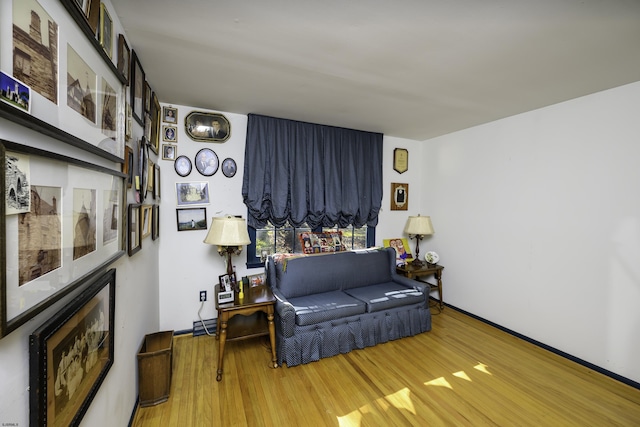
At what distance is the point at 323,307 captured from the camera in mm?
2580

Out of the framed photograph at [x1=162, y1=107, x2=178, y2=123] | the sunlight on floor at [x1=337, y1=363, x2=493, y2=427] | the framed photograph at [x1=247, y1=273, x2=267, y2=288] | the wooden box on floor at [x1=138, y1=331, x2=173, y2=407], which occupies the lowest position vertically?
the sunlight on floor at [x1=337, y1=363, x2=493, y2=427]

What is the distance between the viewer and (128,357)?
1659mm

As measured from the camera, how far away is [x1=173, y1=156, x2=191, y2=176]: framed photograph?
2811 millimetres

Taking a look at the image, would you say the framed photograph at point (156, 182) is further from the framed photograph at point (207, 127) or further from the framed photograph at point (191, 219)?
the framed photograph at point (207, 127)

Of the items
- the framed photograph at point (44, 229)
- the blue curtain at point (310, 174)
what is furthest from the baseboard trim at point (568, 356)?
the framed photograph at point (44, 229)

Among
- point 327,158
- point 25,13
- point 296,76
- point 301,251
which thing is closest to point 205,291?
point 301,251

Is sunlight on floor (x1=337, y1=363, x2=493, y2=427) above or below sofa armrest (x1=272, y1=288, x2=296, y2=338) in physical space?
below

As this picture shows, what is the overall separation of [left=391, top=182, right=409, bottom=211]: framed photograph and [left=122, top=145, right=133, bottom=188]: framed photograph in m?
3.37

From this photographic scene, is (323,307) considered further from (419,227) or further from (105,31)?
(105,31)

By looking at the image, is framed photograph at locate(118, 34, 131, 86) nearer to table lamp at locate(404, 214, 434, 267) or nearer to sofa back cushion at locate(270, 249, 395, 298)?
sofa back cushion at locate(270, 249, 395, 298)

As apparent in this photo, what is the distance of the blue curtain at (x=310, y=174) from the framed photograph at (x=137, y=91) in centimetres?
123

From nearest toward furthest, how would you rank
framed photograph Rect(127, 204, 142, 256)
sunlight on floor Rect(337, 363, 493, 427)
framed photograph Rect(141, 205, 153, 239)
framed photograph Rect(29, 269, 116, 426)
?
framed photograph Rect(29, 269, 116, 426)
framed photograph Rect(127, 204, 142, 256)
sunlight on floor Rect(337, 363, 493, 427)
framed photograph Rect(141, 205, 153, 239)

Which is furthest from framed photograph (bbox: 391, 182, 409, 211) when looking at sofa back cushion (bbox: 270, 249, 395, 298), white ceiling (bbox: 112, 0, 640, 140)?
white ceiling (bbox: 112, 0, 640, 140)

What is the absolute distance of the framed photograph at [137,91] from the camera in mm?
1673
